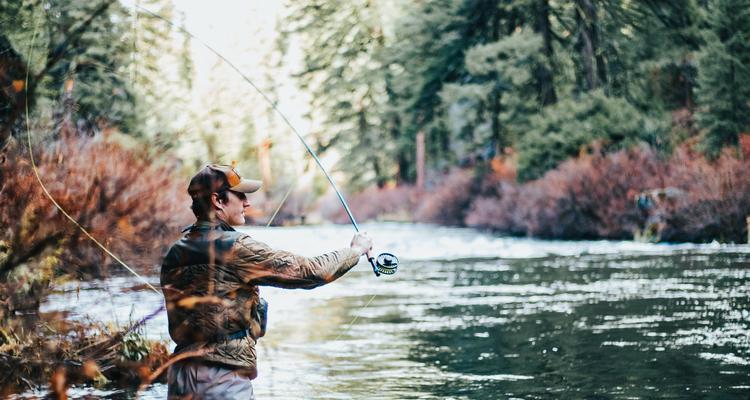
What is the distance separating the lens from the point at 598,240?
24406 mm

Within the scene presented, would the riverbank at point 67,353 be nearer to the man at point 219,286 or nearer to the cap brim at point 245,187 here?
the man at point 219,286

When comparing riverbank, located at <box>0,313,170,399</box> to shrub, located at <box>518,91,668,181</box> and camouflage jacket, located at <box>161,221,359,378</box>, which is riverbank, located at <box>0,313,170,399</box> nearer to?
camouflage jacket, located at <box>161,221,359,378</box>

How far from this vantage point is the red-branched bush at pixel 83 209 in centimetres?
589

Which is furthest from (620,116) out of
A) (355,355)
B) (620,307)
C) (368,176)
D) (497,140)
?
(368,176)

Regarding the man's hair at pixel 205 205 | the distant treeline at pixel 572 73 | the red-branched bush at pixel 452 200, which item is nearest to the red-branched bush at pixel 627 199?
the distant treeline at pixel 572 73

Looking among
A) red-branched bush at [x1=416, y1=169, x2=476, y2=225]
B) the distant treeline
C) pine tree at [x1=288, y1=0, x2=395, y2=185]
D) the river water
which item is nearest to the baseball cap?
the river water

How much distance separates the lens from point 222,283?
385 cm

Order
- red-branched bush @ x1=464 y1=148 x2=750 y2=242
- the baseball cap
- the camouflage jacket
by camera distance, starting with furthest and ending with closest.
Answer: red-branched bush @ x1=464 y1=148 x2=750 y2=242 → the baseball cap → the camouflage jacket

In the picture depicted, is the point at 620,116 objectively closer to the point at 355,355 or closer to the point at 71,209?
the point at 355,355

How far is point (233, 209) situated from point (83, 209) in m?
2.84

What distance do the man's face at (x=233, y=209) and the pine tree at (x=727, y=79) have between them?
65.9 feet

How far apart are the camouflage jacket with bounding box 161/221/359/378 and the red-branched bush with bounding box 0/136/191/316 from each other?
0.73 meters

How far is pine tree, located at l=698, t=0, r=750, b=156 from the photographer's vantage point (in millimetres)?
22984

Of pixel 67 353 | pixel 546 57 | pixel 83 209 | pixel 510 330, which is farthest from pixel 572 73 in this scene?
pixel 67 353
